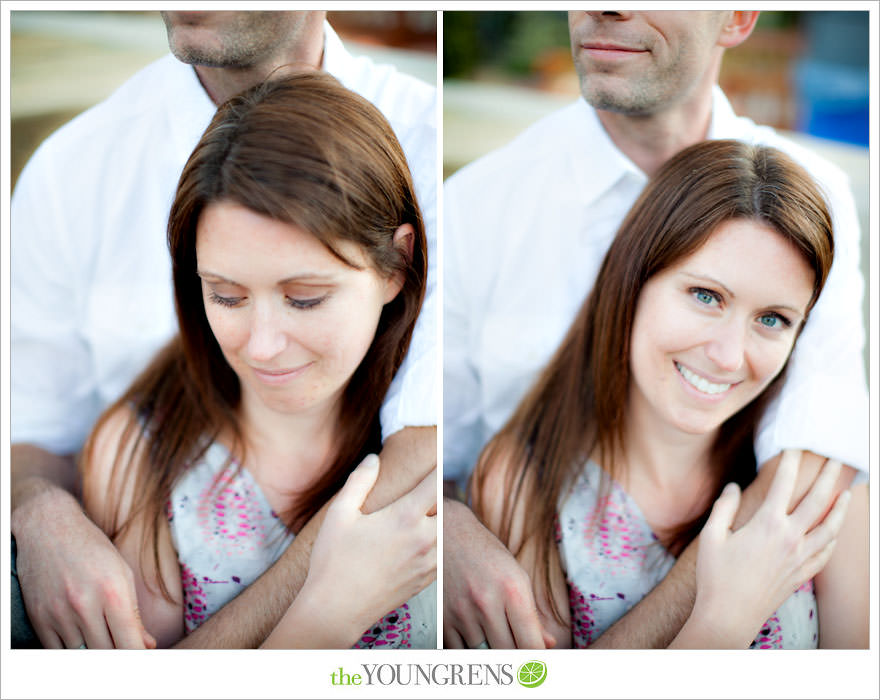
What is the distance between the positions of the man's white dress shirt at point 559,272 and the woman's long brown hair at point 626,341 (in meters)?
0.06

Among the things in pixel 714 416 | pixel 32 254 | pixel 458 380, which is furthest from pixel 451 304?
pixel 32 254

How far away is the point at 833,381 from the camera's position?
331 centimetres

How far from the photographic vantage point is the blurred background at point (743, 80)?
326 cm

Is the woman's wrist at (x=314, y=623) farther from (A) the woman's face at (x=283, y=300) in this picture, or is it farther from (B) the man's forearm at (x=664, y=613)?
(B) the man's forearm at (x=664, y=613)

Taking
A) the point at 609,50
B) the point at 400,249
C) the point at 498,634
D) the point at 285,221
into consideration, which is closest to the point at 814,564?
the point at 498,634

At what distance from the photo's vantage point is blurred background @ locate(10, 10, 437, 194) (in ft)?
10.5

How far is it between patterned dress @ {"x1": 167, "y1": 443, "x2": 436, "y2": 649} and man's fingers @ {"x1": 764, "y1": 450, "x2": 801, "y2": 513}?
121 centimetres

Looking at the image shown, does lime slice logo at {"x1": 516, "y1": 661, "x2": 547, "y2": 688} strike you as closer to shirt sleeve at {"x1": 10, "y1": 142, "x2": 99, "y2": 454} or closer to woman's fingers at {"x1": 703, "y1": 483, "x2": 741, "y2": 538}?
woman's fingers at {"x1": 703, "y1": 483, "x2": 741, "y2": 538}

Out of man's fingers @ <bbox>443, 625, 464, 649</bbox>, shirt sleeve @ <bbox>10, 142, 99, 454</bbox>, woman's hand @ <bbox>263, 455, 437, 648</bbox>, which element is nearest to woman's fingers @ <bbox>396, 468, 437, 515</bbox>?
woman's hand @ <bbox>263, 455, 437, 648</bbox>

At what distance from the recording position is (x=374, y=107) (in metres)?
3.14

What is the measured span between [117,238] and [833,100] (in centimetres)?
250

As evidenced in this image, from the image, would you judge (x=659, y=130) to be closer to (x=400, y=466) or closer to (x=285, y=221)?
(x=285, y=221)

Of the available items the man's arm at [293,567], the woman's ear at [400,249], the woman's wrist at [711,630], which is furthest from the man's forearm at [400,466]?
the woman's wrist at [711,630]

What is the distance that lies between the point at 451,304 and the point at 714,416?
3.22ft
